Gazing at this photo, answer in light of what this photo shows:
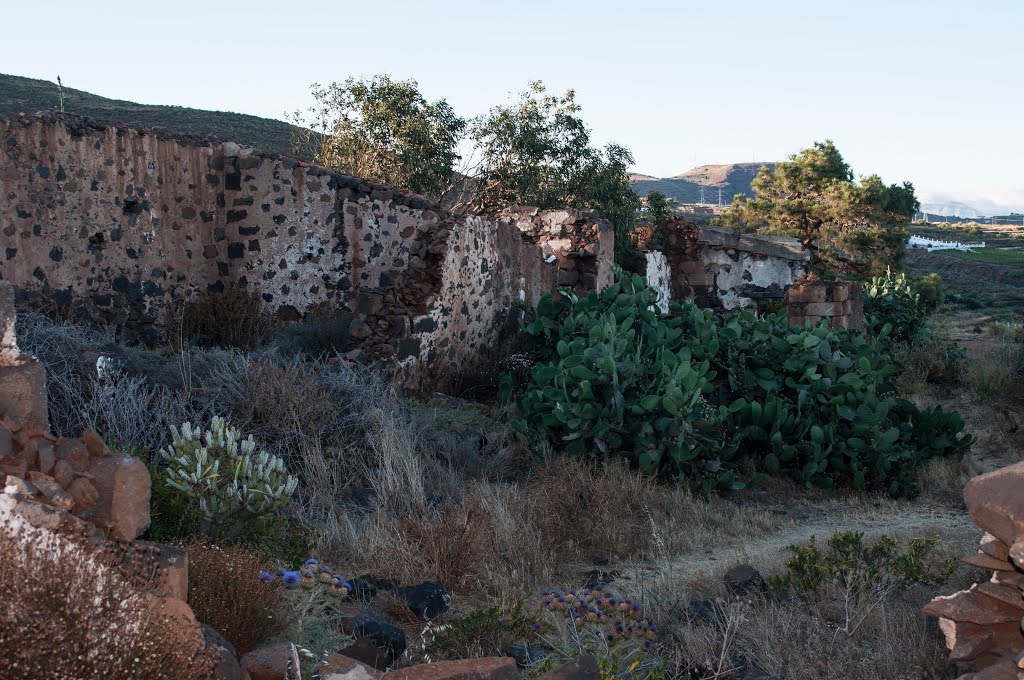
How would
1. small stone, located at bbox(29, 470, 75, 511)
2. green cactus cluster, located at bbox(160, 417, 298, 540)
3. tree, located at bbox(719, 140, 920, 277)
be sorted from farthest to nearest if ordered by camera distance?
1. tree, located at bbox(719, 140, 920, 277)
2. green cactus cluster, located at bbox(160, 417, 298, 540)
3. small stone, located at bbox(29, 470, 75, 511)

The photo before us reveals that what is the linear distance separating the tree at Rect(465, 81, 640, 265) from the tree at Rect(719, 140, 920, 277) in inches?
339

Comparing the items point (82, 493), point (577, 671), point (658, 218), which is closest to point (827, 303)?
point (658, 218)

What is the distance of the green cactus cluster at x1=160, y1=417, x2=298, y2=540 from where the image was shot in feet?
14.2


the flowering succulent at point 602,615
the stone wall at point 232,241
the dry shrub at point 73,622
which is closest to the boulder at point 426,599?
the flowering succulent at point 602,615

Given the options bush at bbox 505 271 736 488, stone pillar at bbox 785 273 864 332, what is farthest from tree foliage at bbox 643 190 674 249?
bush at bbox 505 271 736 488

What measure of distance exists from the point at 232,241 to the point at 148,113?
23407mm

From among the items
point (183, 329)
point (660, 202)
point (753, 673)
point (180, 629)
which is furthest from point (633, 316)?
point (660, 202)

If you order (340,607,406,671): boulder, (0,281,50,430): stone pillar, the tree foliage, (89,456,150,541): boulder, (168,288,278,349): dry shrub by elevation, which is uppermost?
the tree foliage

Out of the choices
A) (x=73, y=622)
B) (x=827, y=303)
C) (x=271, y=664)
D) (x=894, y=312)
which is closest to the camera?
(x=73, y=622)

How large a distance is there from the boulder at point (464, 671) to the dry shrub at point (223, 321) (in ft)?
18.7

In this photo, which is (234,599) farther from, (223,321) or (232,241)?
(232,241)

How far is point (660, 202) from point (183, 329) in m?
11.4

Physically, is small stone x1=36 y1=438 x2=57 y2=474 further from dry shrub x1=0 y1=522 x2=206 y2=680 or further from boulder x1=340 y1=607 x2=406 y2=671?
boulder x1=340 y1=607 x2=406 y2=671

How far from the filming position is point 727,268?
16922 mm
